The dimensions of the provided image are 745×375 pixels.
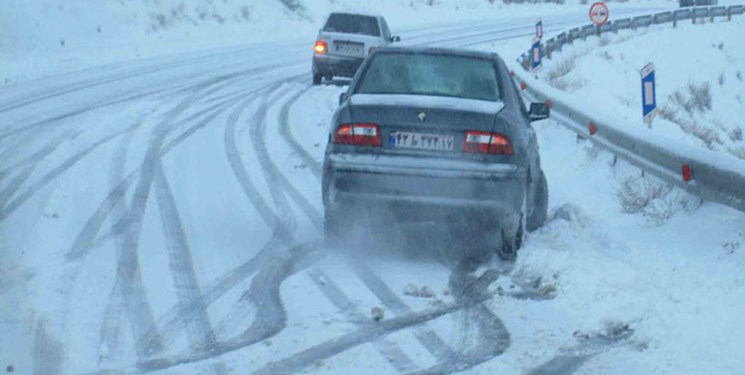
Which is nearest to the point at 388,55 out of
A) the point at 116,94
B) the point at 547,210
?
the point at 547,210

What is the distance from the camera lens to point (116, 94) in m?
19.9

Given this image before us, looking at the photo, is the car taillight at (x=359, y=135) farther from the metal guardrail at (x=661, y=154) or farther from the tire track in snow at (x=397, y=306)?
the metal guardrail at (x=661, y=154)

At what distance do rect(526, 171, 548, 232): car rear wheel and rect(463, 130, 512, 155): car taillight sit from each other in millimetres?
1475

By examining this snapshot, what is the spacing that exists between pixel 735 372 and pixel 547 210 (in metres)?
4.69

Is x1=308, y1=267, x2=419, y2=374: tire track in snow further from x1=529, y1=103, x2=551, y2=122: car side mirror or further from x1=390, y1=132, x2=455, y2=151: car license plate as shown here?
x1=529, y1=103, x2=551, y2=122: car side mirror

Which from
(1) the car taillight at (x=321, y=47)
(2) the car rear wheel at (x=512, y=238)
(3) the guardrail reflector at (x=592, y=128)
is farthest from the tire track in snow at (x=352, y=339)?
(1) the car taillight at (x=321, y=47)

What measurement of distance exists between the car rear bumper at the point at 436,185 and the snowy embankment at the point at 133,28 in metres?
14.9

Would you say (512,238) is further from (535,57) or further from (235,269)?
(535,57)

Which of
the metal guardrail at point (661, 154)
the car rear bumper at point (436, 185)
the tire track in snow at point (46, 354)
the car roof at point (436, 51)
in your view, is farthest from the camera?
the car roof at point (436, 51)

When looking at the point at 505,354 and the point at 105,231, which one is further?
the point at 105,231

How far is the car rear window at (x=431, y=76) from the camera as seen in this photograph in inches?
368

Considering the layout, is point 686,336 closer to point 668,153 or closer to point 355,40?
point 668,153

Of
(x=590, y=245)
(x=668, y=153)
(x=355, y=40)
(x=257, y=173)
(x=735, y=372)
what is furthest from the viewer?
(x=355, y=40)

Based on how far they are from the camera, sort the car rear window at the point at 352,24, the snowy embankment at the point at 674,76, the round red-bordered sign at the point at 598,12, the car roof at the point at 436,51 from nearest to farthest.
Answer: the car roof at the point at 436,51
the snowy embankment at the point at 674,76
the car rear window at the point at 352,24
the round red-bordered sign at the point at 598,12
